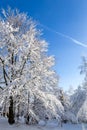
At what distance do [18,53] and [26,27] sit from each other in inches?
151

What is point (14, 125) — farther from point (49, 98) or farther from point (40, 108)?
point (40, 108)

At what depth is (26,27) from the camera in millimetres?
25406

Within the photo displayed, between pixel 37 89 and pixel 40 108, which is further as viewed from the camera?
pixel 40 108

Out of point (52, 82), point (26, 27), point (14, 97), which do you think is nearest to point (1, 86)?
point (14, 97)

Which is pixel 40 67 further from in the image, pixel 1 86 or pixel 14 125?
pixel 14 125

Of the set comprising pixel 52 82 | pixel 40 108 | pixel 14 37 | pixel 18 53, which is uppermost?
pixel 14 37

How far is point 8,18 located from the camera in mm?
25156

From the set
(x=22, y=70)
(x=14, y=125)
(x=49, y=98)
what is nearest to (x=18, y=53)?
(x=22, y=70)

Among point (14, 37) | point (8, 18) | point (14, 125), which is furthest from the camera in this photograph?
point (8, 18)

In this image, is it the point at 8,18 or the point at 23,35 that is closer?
the point at 23,35

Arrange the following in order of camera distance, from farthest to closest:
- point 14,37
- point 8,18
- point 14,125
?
point 8,18 → point 14,37 → point 14,125

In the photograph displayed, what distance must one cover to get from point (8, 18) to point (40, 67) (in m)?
6.27

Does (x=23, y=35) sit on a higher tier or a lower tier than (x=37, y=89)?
higher

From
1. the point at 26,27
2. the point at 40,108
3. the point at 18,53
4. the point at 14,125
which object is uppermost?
the point at 26,27
